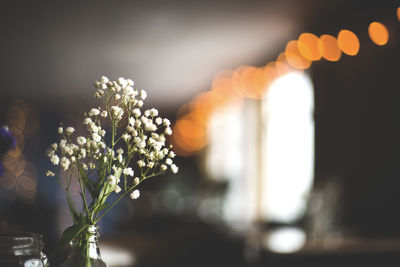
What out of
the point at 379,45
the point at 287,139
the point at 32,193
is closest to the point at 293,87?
the point at 287,139

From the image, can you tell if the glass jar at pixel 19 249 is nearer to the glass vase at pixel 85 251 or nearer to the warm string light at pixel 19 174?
the glass vase at pixel 85 251

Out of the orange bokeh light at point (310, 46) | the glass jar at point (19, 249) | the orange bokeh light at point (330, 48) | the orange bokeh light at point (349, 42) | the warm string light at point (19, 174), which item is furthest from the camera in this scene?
the warm string light at point (19, 174)

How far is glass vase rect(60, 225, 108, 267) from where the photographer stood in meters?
0.92

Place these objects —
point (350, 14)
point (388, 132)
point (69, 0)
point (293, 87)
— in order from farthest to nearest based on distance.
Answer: point (293, 87)
point (69, 0)
point (350, 14)
point (388, 132)

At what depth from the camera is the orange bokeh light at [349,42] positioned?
15.1ft

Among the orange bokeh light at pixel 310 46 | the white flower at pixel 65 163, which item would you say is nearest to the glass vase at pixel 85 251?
the white flower at pixel 65 163

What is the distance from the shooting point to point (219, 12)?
525 centimetres

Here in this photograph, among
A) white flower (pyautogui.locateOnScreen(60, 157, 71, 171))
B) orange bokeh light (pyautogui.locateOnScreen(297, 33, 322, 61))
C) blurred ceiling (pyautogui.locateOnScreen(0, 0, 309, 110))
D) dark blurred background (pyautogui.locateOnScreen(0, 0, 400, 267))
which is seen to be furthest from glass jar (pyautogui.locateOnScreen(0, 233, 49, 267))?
orange bokeh light (pyautogui.locateOnScreen(297, 33, 322, 61))

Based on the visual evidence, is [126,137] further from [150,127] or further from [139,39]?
[139,39]

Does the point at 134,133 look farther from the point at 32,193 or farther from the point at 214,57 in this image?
the point at 32,193

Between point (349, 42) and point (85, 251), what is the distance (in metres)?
4.28

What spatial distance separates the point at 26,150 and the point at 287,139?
24.8 feet

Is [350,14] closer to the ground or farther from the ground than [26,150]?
closer to the ground

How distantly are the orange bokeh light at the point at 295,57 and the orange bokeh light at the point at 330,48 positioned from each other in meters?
0.43
